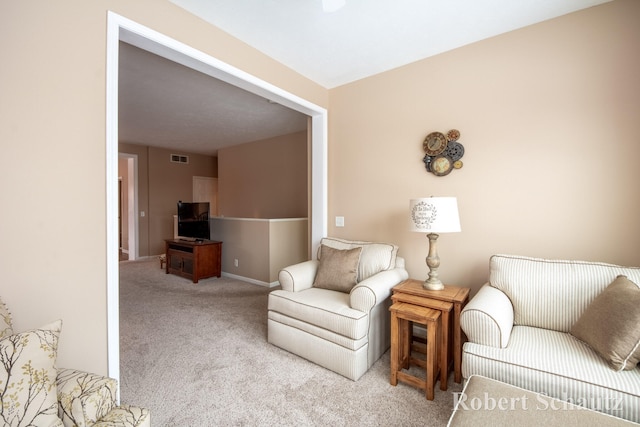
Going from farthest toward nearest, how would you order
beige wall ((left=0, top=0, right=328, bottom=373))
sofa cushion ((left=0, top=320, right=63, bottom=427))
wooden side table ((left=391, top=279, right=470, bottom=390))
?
1. wooden side table ((left=391, top=279, right=470, bottom=390))
2. beige wall ((left=0, top=0, right=328, bottom=373))
3. sofa cushion ((left=0, top=320, right=63, bottom=427))

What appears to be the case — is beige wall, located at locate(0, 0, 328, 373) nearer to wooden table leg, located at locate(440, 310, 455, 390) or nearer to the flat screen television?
wooden table leg, located at locate(440, 310, 455, 390)

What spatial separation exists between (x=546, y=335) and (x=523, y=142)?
4.63 feet

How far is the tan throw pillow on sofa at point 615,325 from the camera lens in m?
1.36

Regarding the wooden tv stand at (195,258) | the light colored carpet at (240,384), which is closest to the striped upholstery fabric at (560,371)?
the light colored carpet at (240,384)

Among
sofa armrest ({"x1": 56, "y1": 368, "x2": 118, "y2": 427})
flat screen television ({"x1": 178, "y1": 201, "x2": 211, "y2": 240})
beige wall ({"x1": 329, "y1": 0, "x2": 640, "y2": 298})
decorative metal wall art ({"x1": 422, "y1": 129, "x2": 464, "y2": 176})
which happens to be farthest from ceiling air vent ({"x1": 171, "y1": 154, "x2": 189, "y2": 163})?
sofa armrest ({"x1": 56, "y1": 368, "x2": 118, "y2": 427})

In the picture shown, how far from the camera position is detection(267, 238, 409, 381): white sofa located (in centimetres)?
211

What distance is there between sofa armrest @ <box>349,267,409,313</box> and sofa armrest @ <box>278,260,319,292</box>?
0.59 meters

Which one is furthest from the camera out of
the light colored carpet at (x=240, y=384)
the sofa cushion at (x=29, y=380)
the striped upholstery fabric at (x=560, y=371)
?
Result: the light colored carpet at (x=240, y=384)

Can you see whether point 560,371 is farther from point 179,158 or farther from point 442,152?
point 179,158

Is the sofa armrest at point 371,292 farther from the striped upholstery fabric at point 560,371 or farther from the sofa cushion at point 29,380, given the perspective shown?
the sofa cushion at point 29,380

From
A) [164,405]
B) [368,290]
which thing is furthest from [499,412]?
[164,405]

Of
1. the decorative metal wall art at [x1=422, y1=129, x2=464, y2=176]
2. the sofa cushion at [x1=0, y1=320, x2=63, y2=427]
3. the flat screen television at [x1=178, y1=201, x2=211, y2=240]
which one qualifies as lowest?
the sofa cushion at [x1=0, y1=320, x2=63, y2=427]

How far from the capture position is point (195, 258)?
4.71 meters

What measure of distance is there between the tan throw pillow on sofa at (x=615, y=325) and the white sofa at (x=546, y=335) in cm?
2
